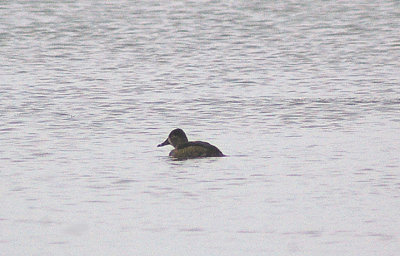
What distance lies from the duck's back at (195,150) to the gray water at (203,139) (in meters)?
0.10

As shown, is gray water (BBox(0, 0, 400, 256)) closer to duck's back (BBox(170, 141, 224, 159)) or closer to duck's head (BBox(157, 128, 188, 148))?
duck's back (BBox(170, 141, 224, 159))

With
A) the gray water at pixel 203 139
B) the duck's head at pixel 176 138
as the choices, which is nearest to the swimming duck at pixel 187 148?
the duck's head at pixel 176 138

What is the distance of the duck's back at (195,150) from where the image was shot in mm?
12594

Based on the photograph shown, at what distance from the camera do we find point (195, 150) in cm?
1280

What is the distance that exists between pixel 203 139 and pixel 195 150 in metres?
1.48

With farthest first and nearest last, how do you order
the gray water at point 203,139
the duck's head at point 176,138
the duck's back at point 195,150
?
the duck's head at point 176,138, the duck's back at point 195,150, the gray water at point 203,139

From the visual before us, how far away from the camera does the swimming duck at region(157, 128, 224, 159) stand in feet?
41.4

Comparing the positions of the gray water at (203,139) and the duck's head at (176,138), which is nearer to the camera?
the gray water at (203,139)

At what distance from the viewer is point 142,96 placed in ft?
59.9

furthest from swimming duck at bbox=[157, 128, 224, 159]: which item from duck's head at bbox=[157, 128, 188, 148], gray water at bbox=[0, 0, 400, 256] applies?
gray water at bbox=[0, 0, 400, 256]

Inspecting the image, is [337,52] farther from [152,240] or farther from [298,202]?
[152,240]

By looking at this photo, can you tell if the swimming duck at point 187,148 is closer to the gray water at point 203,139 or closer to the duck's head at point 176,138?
the duck's head at point 176,138

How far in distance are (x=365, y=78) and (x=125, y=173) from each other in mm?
9309

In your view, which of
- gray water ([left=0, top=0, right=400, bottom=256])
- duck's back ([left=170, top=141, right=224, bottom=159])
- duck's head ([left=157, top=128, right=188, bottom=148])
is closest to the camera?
gray water ([left=0, top=0, right=400, bottom=256])
